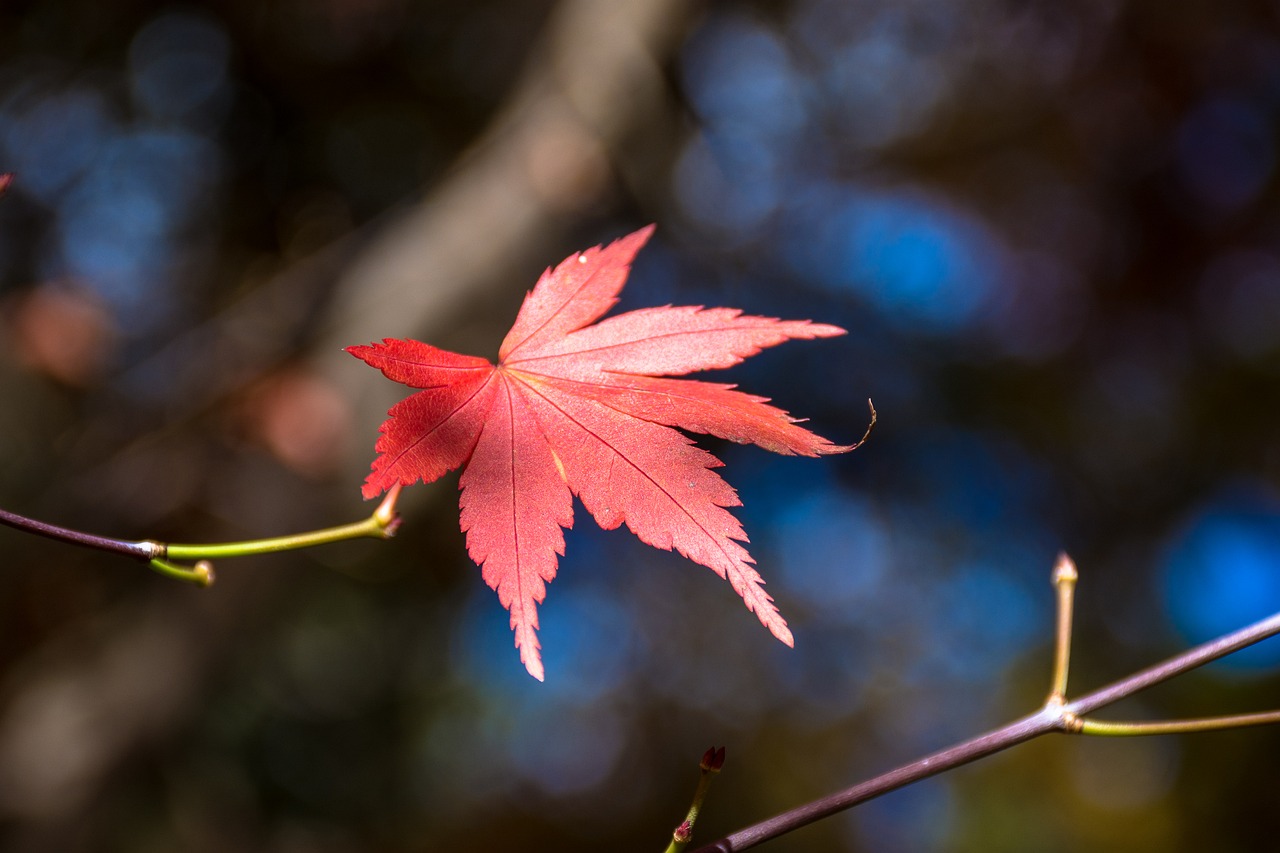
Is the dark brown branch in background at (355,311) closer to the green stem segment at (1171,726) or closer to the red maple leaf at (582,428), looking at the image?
the red maple leaf at (582,428)

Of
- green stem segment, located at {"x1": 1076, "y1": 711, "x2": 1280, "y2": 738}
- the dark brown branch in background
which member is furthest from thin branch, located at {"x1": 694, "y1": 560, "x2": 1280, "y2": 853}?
the dark brown branch in background

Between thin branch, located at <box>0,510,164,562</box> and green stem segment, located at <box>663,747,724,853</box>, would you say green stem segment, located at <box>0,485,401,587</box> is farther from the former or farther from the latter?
green stem segment, located at <box>663,747,724,853</box>

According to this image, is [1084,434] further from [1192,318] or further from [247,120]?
[247,120]

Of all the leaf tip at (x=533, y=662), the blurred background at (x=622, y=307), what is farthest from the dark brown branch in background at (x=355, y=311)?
the leaf tip at (x=533, y=662)

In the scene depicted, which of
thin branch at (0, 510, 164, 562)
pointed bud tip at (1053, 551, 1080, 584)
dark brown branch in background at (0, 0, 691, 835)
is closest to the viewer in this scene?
thin branch at (0, 510, 164, 562)

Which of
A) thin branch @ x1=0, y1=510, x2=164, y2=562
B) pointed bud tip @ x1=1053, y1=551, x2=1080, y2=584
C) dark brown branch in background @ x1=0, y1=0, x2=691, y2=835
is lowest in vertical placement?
A: thin branch @ x1=0, y1=510, x2=164, y2=562
